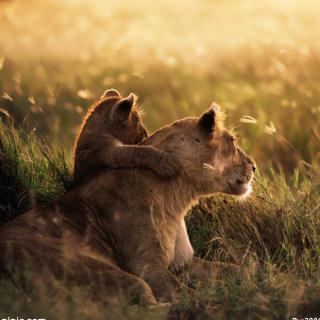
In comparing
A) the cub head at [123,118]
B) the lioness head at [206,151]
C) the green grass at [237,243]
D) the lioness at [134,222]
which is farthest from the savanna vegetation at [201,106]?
the cub head at [123,118]

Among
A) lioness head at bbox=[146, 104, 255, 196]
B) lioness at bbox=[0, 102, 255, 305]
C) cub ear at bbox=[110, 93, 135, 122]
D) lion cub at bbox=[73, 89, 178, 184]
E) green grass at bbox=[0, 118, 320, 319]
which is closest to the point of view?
green grass at bbox=[0, 118, 320, 319]

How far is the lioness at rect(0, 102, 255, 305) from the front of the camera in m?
6.58

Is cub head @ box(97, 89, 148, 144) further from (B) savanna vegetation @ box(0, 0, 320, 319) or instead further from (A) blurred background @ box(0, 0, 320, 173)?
(A) blurred background @ box(0, 0, 320, 173)

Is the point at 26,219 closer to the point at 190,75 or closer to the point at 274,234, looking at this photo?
the point at 274,234

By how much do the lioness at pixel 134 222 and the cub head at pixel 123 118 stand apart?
0.39 metres

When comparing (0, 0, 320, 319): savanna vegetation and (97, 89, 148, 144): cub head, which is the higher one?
(97, 89, 148, 144): cub head

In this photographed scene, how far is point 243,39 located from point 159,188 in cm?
904

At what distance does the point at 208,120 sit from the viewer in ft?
24.6

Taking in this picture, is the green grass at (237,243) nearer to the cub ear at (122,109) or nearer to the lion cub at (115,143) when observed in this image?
the lion cub at (115,143)

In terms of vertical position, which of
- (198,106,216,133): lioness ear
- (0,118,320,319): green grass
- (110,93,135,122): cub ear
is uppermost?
(110,93,135,122): cub ear

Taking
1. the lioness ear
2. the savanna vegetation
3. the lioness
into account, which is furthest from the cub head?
the lioness ear

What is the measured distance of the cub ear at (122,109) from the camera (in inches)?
312

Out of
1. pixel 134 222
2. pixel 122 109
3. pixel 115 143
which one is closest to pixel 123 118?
pixel 122 109

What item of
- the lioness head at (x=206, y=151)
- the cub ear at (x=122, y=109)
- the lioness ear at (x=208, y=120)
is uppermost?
the cub ear at (x=122, y=109)
